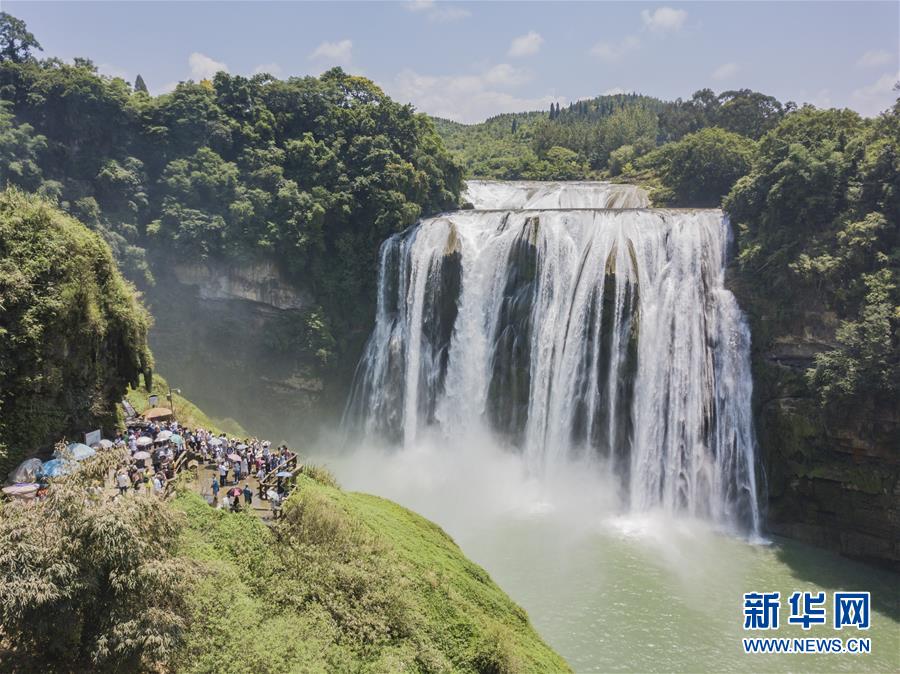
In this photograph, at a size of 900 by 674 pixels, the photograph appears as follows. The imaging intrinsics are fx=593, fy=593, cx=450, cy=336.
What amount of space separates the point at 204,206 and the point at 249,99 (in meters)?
8.59

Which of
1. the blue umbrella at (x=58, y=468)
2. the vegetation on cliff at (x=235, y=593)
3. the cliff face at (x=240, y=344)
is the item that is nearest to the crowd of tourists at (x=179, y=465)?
the blue umbrella at (x=58, y=468)

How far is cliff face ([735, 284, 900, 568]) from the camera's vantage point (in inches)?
794

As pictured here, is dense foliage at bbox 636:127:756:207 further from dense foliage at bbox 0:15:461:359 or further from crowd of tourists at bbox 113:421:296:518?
crowd of tourists at bbox 113:421:296:518

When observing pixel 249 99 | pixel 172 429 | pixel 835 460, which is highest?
pixel 249 99

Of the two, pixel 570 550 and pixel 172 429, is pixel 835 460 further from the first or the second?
pixel 172 429

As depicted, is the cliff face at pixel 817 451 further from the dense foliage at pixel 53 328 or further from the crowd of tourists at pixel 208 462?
the dense foliage at pixel 53 328

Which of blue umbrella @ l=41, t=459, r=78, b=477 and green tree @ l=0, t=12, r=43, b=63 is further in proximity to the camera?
green tree @ l=0, t=12, r=43, b=63

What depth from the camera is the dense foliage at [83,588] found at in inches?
326

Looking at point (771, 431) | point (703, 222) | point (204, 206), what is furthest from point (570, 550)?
point (204, 206)

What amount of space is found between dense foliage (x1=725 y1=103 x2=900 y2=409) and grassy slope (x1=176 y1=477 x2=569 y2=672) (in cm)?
1444

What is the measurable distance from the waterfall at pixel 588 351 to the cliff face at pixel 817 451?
2.54ft

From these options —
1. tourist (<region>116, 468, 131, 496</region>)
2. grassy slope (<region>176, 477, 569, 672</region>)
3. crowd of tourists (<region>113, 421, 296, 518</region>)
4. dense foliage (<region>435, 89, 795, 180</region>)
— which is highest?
dense foliage (<region>435, 89, 795, 180</region>)

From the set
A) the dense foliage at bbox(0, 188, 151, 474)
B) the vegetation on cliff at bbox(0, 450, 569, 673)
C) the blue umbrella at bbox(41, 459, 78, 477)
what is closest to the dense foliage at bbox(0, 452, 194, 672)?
the vegetation on cliff at bbox(0, 450, 569, 673)

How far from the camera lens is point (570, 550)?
66.0 feet
